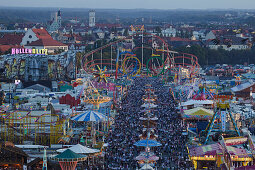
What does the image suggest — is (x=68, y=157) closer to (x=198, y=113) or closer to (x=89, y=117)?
(x=89, y=117)

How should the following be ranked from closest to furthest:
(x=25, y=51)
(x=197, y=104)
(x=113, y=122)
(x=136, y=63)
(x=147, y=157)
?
(x=147, y=157), (x=113, y=122), (x=197, y=104), (x=25, y=51), (x=136, y=63)

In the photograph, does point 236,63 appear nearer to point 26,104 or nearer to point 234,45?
point 234,45

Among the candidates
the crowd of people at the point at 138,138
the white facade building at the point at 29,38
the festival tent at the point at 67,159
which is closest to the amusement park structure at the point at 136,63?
the white facade building at the point at 29,38

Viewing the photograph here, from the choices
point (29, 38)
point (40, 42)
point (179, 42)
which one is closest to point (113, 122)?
point (40, 42)

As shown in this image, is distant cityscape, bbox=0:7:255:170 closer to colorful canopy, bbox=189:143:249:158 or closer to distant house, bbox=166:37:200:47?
colorful canopy, bbox=189:143:249:158

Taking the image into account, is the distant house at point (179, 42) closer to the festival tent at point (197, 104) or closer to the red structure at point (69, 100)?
the festival tent at point (197, 104)

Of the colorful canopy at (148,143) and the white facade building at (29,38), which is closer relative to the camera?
the colorful canopy at (148,143)
